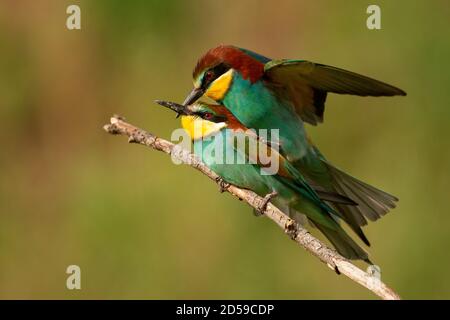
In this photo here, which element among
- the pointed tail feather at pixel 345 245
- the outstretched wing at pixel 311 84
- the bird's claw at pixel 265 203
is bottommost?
the pointed tail feather at pixel 345 245

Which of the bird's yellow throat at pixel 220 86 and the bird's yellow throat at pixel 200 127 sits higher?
the bird's yellow throat at pixel 220 86

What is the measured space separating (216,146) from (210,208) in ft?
4.81

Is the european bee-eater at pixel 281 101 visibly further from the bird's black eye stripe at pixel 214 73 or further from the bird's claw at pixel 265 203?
the bird's claw at pixel 265 203

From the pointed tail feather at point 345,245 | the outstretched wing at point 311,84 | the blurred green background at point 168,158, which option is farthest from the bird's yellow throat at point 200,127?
the blurred green background at point 168,158

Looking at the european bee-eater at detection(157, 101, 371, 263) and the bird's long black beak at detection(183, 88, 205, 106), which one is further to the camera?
the bird's long black beak at detection(183, 88, 205, 106)

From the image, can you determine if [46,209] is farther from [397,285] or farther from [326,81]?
[326,81]

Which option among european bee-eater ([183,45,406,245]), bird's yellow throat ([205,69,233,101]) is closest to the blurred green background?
european bee-eater ([183,45,406,245])

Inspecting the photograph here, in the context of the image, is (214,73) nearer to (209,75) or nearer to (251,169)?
(209,75)

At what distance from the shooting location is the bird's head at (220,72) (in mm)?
3455

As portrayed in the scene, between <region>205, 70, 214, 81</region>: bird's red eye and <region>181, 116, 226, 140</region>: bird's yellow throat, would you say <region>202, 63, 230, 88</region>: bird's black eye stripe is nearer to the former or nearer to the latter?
<region>205, 70, 214, 81</region>: bird's red eye

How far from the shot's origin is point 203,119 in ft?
11.0

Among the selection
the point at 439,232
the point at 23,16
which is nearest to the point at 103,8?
the point at 23,16

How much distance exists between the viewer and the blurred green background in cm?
459

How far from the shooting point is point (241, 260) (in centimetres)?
A: 458
